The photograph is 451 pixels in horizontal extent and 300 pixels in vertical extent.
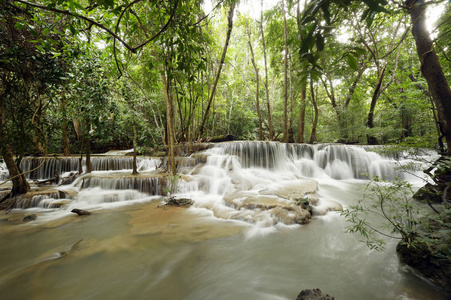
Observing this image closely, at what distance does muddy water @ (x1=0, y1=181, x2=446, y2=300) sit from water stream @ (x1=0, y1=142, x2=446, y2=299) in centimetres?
1

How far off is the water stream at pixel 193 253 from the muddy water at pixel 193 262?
0.05 feet

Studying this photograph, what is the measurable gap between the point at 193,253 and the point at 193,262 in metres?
0.22

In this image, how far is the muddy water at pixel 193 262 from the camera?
219 cm

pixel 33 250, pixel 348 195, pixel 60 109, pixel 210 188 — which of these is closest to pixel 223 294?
pixel 33 250

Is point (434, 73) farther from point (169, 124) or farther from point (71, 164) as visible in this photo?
point (71, 164)

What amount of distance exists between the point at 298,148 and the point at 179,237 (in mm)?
8103

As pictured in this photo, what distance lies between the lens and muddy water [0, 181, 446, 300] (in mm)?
2188

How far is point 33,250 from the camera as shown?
3131mm

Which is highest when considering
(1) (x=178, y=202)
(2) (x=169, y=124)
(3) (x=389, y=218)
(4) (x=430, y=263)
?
(2) (x=169, y=124)

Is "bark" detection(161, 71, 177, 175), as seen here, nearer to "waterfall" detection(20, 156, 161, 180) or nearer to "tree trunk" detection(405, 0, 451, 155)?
"waterfall" detection(20, 156, 161, 180)

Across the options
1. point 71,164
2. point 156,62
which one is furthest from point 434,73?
point 71,164

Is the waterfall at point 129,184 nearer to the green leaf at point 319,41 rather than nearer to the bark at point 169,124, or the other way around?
the bark at point 169,124

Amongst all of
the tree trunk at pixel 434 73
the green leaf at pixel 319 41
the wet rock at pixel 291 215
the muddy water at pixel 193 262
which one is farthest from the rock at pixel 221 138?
the green leaf at pixel 319 41

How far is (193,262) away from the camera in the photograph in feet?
9.02
